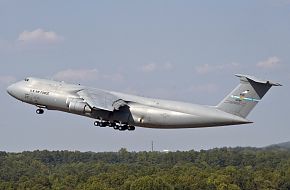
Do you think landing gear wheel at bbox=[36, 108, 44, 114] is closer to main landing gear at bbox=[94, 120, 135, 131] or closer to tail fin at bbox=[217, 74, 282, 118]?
main landing gear at bbox=[94, 120, 135, 131]

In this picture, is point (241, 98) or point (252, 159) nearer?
point (241, 98)

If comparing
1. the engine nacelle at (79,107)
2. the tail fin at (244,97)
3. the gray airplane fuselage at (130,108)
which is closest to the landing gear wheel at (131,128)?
the gray airplane fuselage at (130,108)

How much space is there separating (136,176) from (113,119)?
77.6m

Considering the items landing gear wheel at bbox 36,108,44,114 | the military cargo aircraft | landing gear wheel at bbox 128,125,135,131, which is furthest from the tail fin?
landing gear wheel at bbox 36,108,44,114

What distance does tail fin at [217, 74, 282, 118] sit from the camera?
156 feet

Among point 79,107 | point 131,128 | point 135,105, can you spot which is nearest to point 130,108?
point 135,105

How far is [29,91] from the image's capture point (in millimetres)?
53188

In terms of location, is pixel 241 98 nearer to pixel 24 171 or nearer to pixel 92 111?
pixel 92 111

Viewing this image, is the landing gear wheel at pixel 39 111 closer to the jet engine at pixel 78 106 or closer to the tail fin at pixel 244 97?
the jet engine at pixel 78 106

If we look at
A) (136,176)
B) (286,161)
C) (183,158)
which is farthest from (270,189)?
(183,158)

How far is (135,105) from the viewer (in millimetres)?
50281

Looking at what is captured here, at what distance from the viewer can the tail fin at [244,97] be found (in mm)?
47469

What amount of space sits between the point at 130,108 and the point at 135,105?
37 centimetres

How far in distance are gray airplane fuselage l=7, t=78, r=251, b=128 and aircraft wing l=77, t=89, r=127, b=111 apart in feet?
0.51
